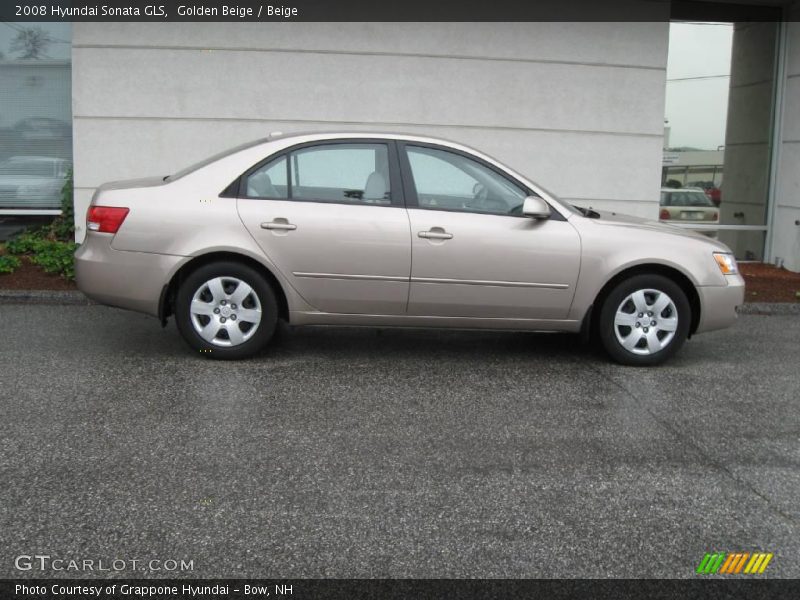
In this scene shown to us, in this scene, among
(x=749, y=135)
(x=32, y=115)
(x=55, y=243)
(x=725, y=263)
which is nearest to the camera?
(x=725, y=263)

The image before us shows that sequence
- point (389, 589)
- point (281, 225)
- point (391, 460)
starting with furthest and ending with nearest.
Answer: point (281, 225)
point (391, 460)
point (389, 589)

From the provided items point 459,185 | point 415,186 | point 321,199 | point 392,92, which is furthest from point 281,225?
point 392,92

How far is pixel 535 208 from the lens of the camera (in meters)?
6.74

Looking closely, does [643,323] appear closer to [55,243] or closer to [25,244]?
[55,243]

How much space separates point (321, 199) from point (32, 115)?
594cm

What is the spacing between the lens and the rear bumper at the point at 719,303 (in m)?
7.12

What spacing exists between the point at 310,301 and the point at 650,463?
9.39 feet

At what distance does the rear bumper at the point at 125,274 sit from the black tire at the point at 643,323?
310cm

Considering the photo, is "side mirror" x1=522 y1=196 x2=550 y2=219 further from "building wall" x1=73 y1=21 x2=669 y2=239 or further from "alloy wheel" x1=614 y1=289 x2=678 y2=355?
"building wall" x1=73 y1=21 x2=669 y2=239

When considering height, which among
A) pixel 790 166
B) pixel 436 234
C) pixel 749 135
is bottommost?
pixel 436 234

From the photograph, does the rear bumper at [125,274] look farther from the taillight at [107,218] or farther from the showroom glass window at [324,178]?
the showroom glass window at [324,178]

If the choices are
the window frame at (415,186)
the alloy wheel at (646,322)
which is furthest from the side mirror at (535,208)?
the alloy wheel at (646,322)

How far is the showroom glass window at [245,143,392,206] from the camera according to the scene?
684 cm

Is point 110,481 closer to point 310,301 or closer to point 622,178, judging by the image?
point 310,301
